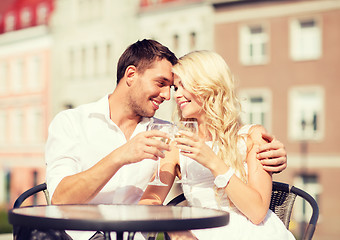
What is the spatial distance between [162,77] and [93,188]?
107 centimetres

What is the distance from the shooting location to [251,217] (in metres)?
3.16

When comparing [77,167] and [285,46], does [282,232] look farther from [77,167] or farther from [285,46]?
[285,46]

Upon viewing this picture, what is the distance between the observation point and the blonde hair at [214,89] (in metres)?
3.56

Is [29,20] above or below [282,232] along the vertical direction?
above

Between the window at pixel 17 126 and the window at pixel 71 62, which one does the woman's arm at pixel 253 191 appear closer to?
the window at pixel 71 62

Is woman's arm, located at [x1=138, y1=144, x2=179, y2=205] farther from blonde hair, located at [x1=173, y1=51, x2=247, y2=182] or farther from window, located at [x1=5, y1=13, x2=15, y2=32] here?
window, located at [x1=5, y1=13, x2=15, y2=32]

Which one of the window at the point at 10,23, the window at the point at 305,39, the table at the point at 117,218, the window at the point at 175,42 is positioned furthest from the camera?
the window at the point at 10,23

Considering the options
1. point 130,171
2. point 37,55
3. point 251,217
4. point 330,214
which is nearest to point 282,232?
point 251,217

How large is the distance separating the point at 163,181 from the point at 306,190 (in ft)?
63.3

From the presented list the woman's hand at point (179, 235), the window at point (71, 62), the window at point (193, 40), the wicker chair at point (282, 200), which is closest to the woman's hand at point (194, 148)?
the woman's hand at point (179, 235)

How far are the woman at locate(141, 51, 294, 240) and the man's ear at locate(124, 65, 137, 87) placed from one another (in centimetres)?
33

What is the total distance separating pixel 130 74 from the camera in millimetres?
3941

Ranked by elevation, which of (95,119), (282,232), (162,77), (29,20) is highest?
(29,20)

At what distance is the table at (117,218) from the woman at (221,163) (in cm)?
42
